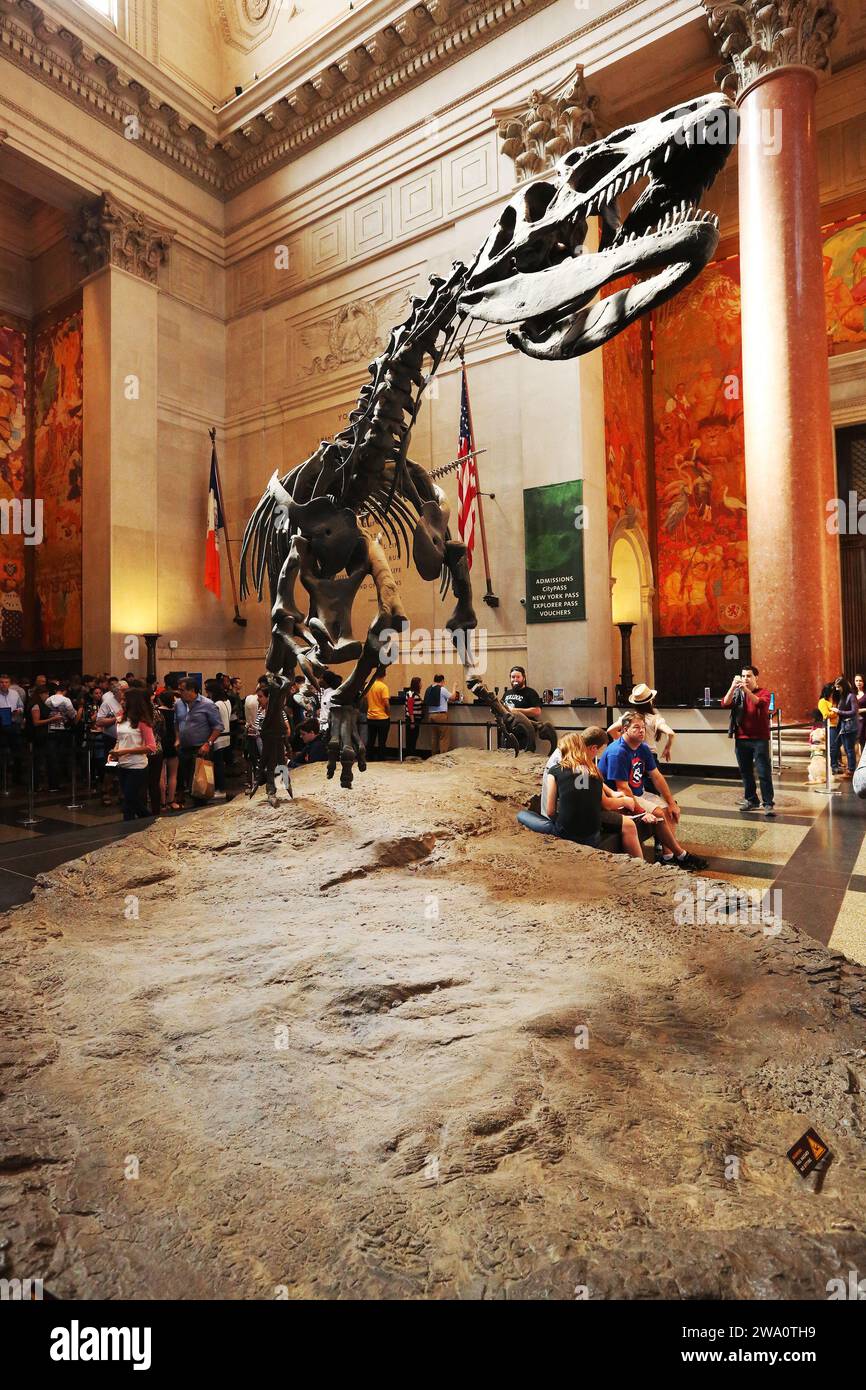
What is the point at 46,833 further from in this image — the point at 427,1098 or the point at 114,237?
the point at 114,237

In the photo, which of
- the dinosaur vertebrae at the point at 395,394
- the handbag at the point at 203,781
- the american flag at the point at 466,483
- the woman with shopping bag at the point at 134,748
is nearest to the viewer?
the dinosaur vertebrae at the point at 395,394

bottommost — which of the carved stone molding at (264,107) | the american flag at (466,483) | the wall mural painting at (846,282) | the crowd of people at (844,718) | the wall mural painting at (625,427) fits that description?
the crowd of people at (844,718)

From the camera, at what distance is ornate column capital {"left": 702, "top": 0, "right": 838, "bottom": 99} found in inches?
361

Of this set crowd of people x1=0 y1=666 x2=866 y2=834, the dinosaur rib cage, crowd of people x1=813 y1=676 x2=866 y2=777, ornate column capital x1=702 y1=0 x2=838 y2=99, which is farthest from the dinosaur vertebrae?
ornate column capital x1=702 y1=0 x2=838 y2=99

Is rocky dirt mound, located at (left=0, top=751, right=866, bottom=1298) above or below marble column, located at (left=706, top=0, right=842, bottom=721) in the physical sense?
below

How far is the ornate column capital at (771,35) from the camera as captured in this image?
9.18 meters

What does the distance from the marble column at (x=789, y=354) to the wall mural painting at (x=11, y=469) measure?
15.2 m

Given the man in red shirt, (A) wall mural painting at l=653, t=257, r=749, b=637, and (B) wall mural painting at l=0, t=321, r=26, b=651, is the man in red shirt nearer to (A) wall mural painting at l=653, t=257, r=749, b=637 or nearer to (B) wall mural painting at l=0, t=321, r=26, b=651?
(A) wall mural painting at l=653, t=257, r=749, b=637

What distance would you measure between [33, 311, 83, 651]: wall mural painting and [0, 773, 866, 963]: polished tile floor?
333 inches

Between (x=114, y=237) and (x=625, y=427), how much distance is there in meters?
10.5

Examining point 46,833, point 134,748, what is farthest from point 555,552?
point 46,833

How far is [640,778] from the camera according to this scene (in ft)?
17.3

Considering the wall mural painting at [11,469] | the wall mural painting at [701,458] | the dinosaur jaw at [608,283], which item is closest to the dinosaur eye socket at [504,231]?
the dinosaur jaw at [608,283]

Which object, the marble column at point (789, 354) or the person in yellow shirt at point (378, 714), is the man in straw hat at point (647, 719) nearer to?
the marble column at point (789, 354)
